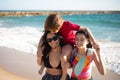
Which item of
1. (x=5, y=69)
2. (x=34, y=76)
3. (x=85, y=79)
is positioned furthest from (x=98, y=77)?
(x=85, y=79)

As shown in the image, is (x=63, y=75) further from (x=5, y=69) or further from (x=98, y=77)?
(x=5, y=69)

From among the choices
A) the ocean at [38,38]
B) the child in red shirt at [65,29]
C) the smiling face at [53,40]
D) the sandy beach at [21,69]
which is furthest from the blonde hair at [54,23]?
the ocean at [38,38]

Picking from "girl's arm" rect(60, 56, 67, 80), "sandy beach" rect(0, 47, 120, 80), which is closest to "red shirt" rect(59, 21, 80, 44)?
"girl's arm" rect(60, 56, 67, 80)

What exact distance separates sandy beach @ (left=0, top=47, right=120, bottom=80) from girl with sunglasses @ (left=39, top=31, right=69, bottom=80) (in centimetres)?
340

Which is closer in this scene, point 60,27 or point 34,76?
point 60,27

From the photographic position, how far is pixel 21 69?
729 cm

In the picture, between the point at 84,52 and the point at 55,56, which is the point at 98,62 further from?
the point at 55,56

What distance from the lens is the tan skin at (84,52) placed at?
9.55 ft

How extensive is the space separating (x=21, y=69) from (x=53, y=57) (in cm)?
435

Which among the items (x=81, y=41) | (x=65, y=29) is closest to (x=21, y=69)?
(x=65, y=29)

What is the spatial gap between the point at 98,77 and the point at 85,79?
13.2 ft

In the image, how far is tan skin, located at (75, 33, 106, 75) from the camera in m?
2.91

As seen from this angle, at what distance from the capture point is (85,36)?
2.97 metres

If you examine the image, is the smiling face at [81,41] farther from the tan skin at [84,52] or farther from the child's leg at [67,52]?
the child's leg at [67,52]
